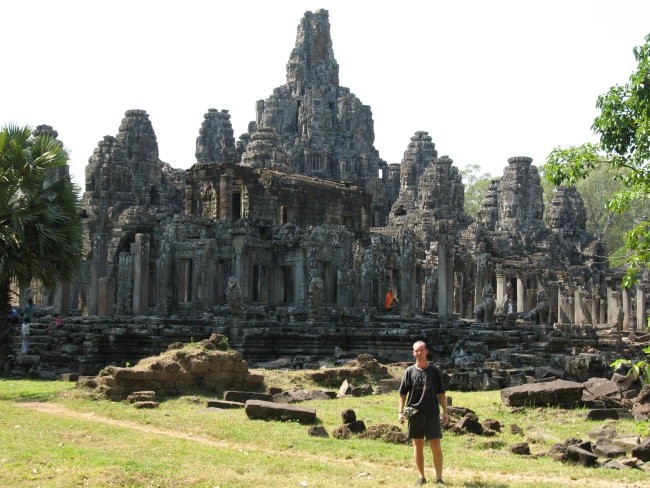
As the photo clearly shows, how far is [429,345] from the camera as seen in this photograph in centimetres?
2573

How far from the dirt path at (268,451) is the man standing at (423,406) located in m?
0.66

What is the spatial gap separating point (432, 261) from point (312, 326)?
19.7 metres

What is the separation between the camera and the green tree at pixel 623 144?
13.2m

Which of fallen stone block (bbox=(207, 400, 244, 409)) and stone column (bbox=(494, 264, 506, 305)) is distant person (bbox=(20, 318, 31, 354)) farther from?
stone column (bbox=(494, 264, 506, 305))

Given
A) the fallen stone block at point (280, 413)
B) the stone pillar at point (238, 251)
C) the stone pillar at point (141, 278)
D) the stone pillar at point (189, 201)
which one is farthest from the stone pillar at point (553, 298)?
the fallen stone block at point (280, 413)

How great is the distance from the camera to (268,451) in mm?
11500

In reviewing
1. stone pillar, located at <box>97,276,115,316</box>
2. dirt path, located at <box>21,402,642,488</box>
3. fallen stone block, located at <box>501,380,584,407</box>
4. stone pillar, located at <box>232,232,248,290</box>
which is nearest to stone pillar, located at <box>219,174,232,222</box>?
stone pillar, located at <box>232,232,248,290</box>

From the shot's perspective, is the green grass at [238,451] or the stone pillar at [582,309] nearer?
the green grass at [238,451]

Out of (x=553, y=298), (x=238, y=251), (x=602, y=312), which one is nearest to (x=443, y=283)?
(x=238, y=251)

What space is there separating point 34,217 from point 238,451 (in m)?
10.1

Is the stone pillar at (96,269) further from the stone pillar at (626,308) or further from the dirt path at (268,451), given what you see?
the stone pillar at (626,308)

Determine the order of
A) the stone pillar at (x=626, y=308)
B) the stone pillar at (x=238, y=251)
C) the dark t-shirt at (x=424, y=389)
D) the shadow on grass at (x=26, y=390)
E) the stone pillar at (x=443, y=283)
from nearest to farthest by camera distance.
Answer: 1. the dark t-shirt at (x=424, y=389)
2. the shadow on grass at (x=26, y=390)
3. the stone pillar at (x=443, y=283)
4. the stone pillar at (x=238, y=251)
5. the stone pillar at (x=626, y=308)

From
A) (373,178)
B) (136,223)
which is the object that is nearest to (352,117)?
(373,178)

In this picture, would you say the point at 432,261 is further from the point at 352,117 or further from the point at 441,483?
the point at 441,483
